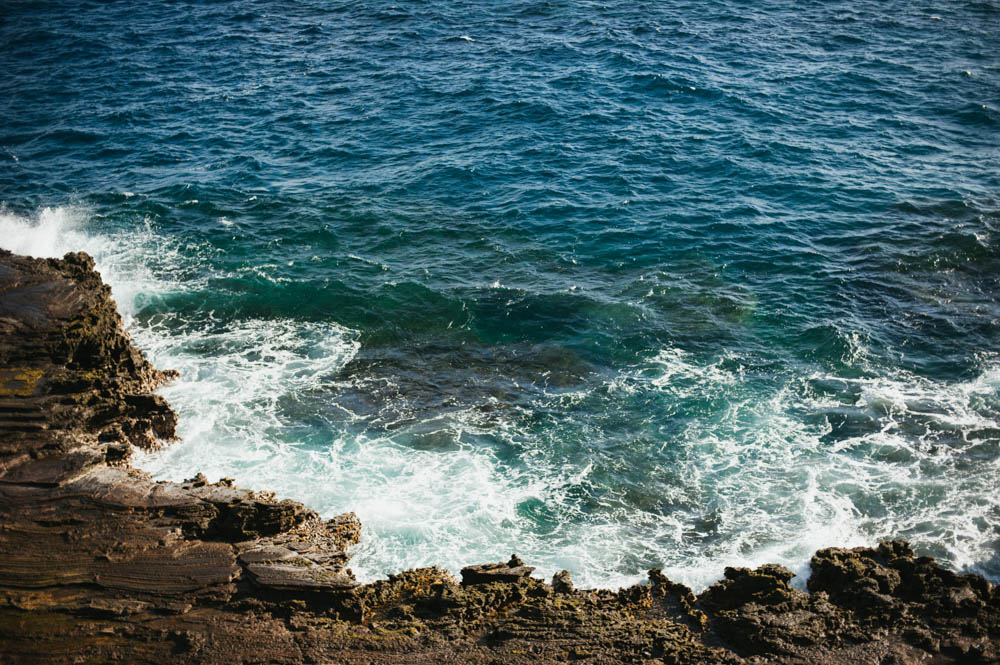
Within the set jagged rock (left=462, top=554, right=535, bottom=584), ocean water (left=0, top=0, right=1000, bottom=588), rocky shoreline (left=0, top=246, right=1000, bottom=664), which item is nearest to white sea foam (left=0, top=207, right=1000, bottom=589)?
ocean water (left=0, top=0, right=1000, bottom=588)

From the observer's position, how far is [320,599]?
19000mm

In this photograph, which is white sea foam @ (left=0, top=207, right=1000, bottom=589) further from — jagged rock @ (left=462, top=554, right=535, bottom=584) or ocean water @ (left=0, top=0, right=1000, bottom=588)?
jagged rock @ (left=462, top=554, right=535, bottom=584)

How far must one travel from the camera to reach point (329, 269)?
3847cm

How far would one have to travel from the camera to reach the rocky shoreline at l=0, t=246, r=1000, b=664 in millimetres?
17859

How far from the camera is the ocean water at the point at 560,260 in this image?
26.0 meters

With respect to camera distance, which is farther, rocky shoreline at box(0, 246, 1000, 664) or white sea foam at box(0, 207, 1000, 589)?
white sea foam at box(0, 207, 1000, 589)

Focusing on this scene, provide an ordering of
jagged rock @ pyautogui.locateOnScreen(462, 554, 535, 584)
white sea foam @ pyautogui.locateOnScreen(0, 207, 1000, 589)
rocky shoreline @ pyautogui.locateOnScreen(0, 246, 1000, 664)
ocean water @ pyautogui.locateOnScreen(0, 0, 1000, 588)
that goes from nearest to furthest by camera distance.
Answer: rocky shoreline @ pyautogui.locateOnScreen(0, 246, 1000, 664), jagged rock @ pyautogui.locateOnScreen(462, 554, 535, 584), white sea foam @ pyautogui.locateOnScreen(0, 207, 1000, 589), ocean water @ pyautogui.locateOnScreen(0, 0, 1000, 588)

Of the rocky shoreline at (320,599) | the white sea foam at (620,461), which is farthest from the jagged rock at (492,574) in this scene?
the white sea foam at (620,461)

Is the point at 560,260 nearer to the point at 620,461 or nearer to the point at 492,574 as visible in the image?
the point at 620,461

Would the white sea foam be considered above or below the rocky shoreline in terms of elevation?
below

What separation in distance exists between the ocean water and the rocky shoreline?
278 centimetres

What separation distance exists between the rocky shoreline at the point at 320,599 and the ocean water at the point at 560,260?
9.12ft

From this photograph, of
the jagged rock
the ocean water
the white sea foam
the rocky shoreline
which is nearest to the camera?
the rocky shoreline

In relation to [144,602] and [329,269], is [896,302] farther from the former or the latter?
[144,602]
